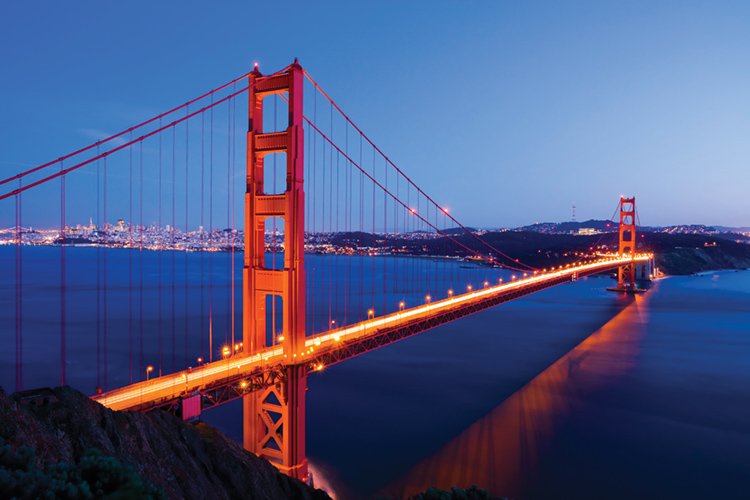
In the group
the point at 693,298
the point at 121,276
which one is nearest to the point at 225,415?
the point at 693,298

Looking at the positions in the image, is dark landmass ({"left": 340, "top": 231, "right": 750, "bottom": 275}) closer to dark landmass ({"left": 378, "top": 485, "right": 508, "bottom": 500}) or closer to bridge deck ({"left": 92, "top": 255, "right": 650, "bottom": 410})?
bridge deck ({"left": 92, "top": 255, "right": 650, "bottom": 410})

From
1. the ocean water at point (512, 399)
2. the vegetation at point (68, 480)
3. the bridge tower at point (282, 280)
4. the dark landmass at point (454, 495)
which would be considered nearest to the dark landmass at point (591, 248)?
the ocean water at point (512, 399)

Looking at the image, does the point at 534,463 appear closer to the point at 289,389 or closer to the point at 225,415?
the point at 289,389

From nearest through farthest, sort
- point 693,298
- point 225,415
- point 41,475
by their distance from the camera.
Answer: point 41,475
point 225,415
point 693,298

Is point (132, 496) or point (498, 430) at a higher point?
point (132, 496)

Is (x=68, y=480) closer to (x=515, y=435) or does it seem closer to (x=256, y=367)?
(x=256, y=367)

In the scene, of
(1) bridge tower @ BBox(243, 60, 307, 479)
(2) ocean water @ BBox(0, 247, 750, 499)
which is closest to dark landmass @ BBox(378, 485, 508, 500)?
(2) ocean water @ BBox(0, 247, 750, 499)

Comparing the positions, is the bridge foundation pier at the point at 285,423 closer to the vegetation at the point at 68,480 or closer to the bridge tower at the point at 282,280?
the bridge tower at the point at 282,280
